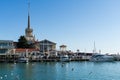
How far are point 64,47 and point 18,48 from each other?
3367cm

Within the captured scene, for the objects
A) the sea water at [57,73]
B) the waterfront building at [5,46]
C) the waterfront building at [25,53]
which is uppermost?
the waterfront building at [5,46]

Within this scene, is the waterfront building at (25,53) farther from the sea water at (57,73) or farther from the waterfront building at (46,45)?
the sea water at (57,73)

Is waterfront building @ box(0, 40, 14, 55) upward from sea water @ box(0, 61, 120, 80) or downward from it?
upward

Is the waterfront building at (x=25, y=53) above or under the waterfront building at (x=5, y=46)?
under

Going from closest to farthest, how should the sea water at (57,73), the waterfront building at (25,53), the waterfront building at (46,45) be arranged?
the sea water at (57,73), the waterfront building at (25,53), the waterfront building at (46,45)

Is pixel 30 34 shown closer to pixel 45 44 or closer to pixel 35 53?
pixel 45 44

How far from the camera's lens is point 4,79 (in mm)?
50406

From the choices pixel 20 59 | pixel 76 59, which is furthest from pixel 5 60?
pixel 76 59

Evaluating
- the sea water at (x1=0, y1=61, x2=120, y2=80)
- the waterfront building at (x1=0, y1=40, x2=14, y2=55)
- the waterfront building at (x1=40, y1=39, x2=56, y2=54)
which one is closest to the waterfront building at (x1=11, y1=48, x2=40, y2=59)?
the waterfront building at (x1=0, y1=40, x2=14, y2=55)

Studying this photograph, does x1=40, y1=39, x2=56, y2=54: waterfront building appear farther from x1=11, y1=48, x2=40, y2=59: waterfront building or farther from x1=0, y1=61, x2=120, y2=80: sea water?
x1=0, y1=61, x2=120, y2=80: sea water

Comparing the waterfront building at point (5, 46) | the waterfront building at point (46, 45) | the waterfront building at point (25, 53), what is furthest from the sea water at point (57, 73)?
the waterfront building at point (46, 45)

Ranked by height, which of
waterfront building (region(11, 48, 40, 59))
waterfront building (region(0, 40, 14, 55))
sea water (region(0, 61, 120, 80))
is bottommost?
sea water (region(0, 61, 120, 80))

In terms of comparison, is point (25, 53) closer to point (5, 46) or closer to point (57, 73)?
point (5, 46)

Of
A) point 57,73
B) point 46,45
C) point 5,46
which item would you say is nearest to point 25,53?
point 5,46
